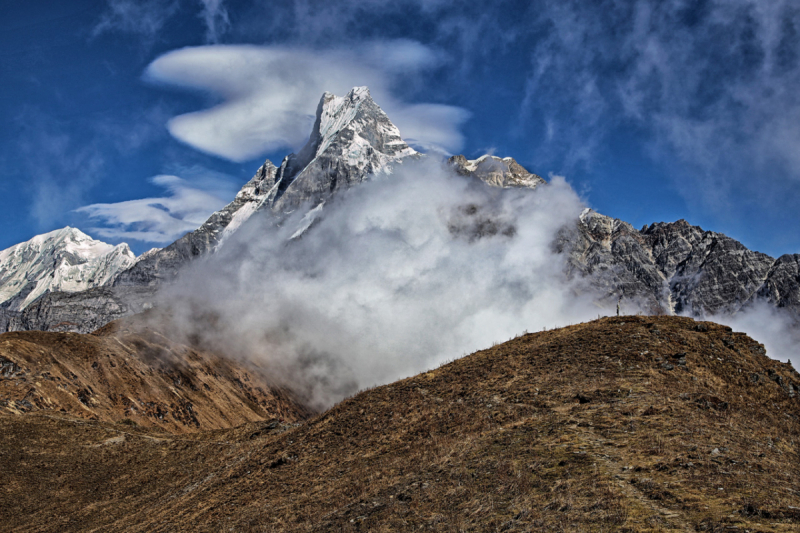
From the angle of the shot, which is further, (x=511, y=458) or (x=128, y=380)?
(x=128, y=380)

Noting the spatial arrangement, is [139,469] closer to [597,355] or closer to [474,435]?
[474,435]

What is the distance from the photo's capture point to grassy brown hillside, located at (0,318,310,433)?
80562 mm

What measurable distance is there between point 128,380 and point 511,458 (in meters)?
116

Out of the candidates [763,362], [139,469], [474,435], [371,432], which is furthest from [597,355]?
[139,469]

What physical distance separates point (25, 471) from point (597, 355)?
147 feet

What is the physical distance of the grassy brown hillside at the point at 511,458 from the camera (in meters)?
16.2

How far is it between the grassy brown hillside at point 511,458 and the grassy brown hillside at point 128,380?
2805 cm

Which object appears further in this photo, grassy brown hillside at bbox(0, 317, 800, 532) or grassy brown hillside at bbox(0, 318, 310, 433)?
grassy brown hillside at bbox(0, 318, 310, 433)

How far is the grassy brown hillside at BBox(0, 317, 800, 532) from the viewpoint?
16.2 metres

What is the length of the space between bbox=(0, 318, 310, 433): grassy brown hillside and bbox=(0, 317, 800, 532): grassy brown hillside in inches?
1104

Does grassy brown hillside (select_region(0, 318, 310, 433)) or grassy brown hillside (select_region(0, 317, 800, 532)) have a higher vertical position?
grassy brown hillside (select_region(0, 318, 310, 433))

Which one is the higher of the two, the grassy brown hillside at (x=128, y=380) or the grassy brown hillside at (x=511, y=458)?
the grassy brown hillside at (x=128, y=380)

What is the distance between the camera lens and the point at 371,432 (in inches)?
1161

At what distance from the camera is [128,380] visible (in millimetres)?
115500
